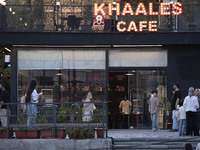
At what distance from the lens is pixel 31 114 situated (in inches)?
479

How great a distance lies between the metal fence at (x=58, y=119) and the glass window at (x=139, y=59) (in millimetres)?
5376

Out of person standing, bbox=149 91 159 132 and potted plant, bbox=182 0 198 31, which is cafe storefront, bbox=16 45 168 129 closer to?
person standing, bbox=149 91 159 132

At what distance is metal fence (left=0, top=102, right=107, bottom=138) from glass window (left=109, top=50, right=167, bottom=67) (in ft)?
17.6

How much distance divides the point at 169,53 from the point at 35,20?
18.8ft

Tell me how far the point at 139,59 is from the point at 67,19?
3.44m

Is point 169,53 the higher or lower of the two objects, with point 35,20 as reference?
lower

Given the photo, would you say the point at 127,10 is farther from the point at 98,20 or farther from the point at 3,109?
the point at 3,109

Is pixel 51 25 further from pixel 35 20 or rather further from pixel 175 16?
pixel 175 16

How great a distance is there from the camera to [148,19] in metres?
17.1

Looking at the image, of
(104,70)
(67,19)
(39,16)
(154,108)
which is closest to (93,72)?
(104,70)

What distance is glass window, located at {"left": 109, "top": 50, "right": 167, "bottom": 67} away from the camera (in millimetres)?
17531

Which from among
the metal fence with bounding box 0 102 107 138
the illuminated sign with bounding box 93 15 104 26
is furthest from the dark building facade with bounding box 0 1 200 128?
the metal fence with bounding box 0 102 107 138

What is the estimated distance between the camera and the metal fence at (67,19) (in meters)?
17.1

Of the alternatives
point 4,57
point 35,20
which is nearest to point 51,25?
point 35,20
